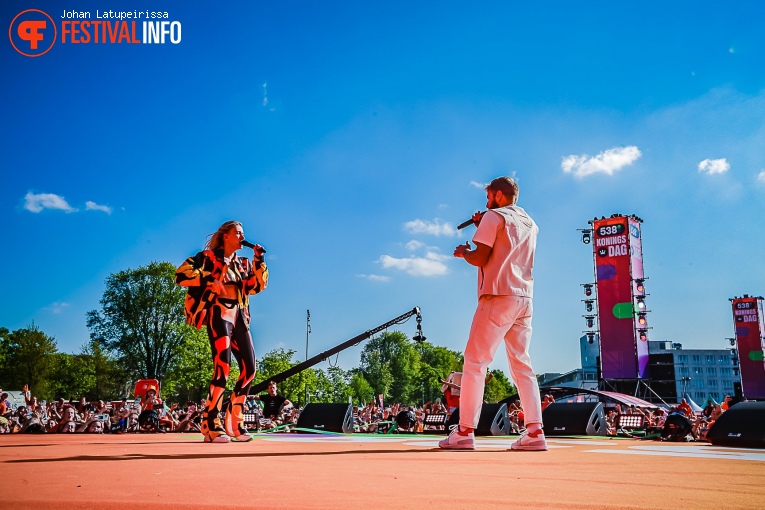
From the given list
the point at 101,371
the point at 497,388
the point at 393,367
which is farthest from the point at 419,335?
the point at 497,388

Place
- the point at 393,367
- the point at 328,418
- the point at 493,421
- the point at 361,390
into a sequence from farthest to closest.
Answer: the point at 393,367 < the point at 361,390 < the point at 328,418 < the point at 493,421

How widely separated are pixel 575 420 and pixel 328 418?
13.8ft

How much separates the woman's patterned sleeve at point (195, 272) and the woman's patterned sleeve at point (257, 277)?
52cm

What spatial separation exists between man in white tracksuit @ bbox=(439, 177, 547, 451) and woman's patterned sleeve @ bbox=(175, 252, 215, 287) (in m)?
3.07

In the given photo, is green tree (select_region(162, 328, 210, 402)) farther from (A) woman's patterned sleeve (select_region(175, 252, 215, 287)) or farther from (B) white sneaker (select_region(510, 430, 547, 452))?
(B) white sneaker (select_region(510, 430, 547, 452))

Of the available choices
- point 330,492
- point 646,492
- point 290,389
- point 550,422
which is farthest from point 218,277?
point 290,389

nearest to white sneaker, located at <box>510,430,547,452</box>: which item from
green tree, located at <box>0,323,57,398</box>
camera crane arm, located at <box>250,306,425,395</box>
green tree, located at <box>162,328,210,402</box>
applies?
camera crane arm, located at <box>250,306,425,395</box>

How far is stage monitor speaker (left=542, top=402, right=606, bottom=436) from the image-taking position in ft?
30.9

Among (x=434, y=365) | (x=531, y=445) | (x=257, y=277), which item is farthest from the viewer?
(x=434, y=365)

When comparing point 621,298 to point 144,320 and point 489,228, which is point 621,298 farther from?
point 489,228

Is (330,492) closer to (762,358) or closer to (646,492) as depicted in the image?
(646,492)

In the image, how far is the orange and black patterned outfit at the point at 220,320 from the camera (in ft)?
21.4

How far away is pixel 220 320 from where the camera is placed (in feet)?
21.8

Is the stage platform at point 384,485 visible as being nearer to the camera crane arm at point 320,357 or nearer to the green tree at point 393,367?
the camera crane arm at point 320,357
